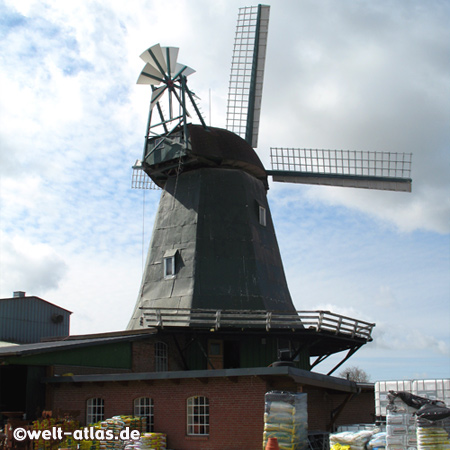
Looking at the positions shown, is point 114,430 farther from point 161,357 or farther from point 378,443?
point 378,443

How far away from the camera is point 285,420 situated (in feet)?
41.2

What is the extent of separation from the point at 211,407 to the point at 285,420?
2091 mm

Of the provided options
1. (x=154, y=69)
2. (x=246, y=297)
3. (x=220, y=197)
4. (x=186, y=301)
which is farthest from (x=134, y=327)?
(x=154, y=69)

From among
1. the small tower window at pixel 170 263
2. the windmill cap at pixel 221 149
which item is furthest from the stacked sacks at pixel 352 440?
the windmill cap at pixel 221 149

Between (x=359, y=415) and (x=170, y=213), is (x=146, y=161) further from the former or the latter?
(x=359, y=415)

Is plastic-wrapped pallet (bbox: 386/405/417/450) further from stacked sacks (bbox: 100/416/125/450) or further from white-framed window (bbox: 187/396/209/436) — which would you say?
stacked sacks (bbox: 100/416/125/450)

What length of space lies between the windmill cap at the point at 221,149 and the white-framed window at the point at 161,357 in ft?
21.8

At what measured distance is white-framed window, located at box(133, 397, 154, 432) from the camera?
14938mm

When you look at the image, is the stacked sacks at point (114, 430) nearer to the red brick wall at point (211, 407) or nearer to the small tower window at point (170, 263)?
the red brick wall at point (211, 407)

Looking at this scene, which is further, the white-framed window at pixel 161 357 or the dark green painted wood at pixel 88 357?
the white-framed window at pixel 161 357

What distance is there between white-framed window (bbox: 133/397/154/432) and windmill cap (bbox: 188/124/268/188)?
906 centimetres

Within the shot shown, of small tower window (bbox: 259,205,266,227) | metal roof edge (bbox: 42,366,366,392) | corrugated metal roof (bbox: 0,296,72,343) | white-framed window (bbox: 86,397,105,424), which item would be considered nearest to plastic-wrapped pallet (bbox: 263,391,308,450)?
metal roof edge (bbox: 42,366,366,392)

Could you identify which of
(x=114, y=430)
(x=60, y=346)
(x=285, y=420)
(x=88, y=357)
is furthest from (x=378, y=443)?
(x=60, y=346)

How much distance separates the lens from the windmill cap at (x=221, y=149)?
21.1m
